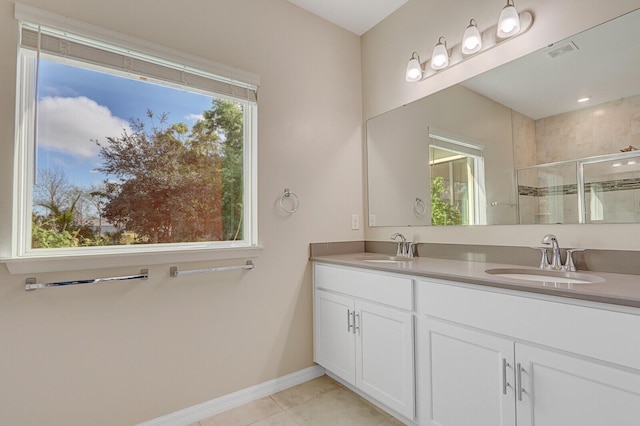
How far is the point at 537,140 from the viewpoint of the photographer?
1.66 m

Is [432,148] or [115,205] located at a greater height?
[432,148]

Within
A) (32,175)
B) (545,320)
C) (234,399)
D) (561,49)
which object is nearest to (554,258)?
(545,320)

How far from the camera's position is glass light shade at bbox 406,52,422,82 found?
216 cm

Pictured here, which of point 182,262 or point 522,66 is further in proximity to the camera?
point 182,262

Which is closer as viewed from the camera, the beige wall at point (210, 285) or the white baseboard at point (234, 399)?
the beige wall at point (210, 285)

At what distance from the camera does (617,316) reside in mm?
1000

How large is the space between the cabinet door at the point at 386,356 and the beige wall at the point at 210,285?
0.54 m

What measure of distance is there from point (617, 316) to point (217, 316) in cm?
182

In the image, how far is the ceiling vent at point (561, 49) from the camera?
1.54m

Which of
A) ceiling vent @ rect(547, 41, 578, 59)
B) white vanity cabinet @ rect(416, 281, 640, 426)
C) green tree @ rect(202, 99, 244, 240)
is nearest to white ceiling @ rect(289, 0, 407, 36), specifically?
green tree @ rect(202, 99, 244, 240)

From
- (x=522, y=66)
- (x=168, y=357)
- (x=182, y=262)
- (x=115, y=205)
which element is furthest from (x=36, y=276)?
(x=522, y=66)

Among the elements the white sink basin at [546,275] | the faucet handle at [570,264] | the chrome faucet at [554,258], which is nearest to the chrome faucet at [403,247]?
the white sink basin at [546,275]

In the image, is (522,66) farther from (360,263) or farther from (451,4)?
(360,263)

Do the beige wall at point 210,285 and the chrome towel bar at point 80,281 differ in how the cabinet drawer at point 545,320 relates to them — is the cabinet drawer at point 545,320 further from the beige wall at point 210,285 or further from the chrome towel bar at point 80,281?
the chrome towel bar at point 80,281
